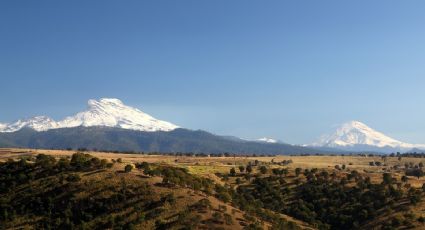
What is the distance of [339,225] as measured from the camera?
4791 inches

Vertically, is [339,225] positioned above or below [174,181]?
below

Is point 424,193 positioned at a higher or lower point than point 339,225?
higher

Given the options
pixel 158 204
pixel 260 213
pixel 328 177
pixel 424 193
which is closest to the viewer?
pixel 158 204

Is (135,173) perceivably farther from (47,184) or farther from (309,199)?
(309,199)

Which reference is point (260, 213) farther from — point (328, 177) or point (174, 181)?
point (328, 177)

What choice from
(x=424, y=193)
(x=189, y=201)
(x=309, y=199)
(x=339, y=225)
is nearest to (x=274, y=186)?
(x=309, y=199)

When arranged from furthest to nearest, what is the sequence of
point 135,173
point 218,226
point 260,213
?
1. point 135,173
2. point 260,213
3. point 218,226

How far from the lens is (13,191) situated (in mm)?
111938

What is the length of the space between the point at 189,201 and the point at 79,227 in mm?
23039

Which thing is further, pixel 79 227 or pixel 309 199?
pixel 309 199

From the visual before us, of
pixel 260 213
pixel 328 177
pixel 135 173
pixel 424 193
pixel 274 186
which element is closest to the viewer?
pixel 260 213

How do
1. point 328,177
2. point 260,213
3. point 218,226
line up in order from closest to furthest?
1. point 218,226
2. point 260,213
3. point 328,177

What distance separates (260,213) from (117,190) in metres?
33.6

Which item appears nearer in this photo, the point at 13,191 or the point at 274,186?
the point at 13,191
